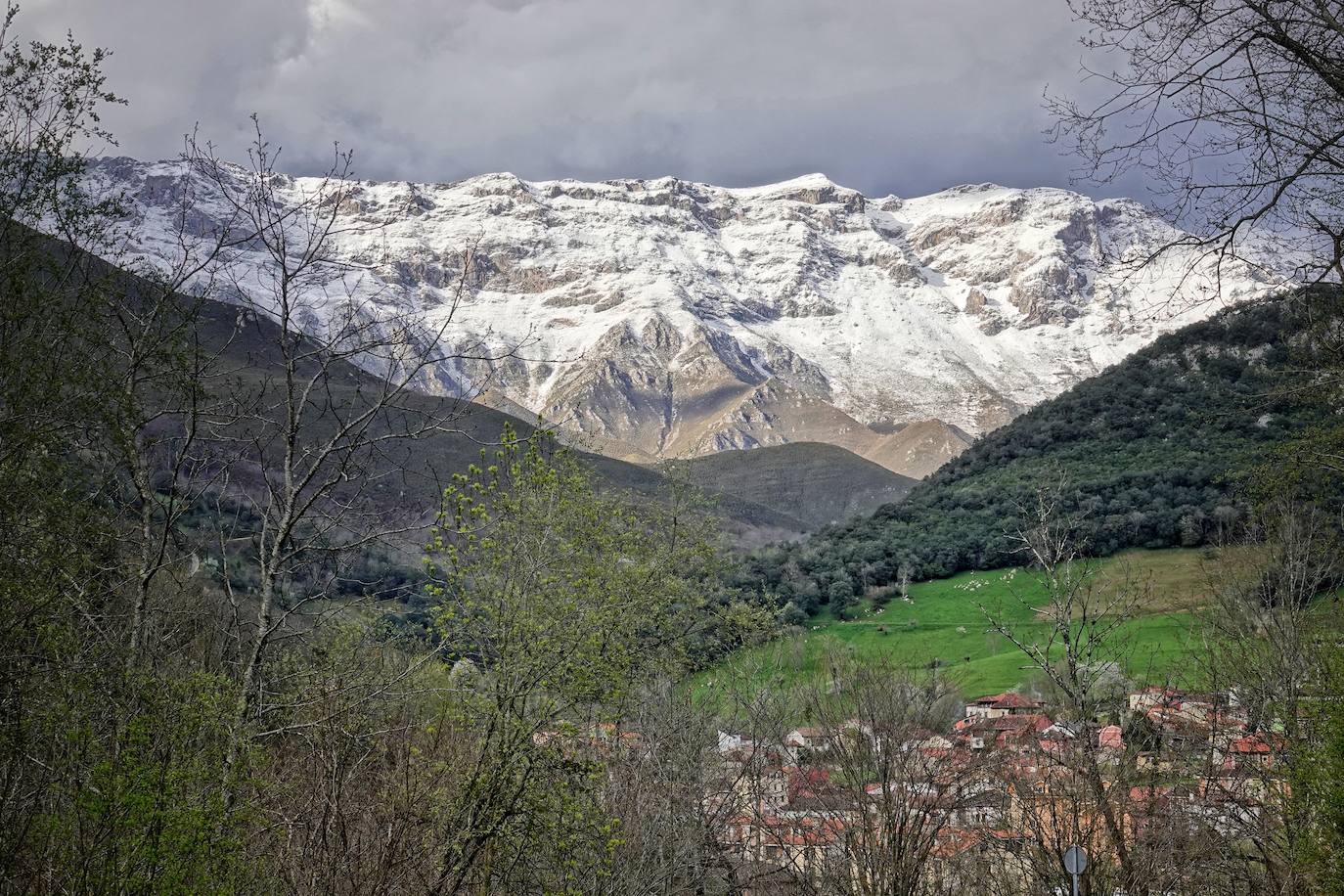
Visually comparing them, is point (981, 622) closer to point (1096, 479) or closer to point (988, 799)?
point (1096, 479)

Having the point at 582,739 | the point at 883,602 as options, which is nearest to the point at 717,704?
Answer: the point at 582,739

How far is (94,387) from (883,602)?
6788 centimetres

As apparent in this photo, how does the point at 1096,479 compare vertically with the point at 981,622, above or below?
above

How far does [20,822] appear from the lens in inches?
350

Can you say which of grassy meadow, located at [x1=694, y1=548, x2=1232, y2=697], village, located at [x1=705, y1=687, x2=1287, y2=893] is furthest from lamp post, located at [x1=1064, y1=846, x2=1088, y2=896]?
grassy meadow, located at [x1=694, y1=548, x2=1232, y2=697]

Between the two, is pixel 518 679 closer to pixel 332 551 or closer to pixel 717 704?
pixel 332 551

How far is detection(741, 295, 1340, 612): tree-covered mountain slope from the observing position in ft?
238

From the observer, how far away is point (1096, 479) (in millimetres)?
81500

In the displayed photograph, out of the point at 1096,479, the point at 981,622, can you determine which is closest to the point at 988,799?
the point at 981,622

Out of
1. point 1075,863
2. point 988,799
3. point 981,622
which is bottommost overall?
point 981,622

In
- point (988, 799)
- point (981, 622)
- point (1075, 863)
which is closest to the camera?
point (1075, 863)

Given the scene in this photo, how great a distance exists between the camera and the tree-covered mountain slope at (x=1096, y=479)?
72.7 m

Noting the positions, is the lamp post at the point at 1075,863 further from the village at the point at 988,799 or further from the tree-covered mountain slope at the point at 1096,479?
the tree-covered mountain slope at the point at 1096,479

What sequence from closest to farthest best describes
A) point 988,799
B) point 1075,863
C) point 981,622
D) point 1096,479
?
point 1075,863 → point 988,799 → point 981,622 → point 1096,479
